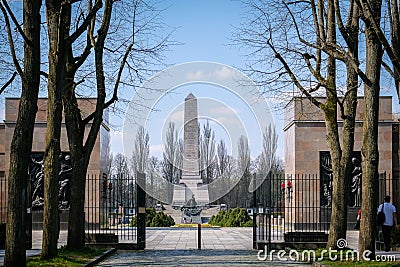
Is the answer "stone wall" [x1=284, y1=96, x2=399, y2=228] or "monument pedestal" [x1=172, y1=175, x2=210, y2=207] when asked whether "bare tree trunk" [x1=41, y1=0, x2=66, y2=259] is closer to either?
"stone wall" [x1=284, y1=96, x2=399, y2=228]

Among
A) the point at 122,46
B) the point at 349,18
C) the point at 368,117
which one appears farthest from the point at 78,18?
the point at 368,117

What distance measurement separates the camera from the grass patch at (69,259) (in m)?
17.7

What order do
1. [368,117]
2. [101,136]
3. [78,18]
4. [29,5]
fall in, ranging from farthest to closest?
[101,136]
[78,18]
[368,117]
[29,5]

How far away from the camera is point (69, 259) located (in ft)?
62.4

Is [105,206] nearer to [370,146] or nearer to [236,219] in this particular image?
[236,219]

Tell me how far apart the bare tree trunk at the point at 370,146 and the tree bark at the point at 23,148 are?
7.69m

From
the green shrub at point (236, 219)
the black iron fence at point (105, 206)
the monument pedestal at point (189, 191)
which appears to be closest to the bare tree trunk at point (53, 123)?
the black iron fence at point (105, 206)

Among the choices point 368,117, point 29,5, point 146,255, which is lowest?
point 146,255

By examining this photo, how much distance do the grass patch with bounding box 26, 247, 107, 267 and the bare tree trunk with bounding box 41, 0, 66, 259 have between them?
0.44 m

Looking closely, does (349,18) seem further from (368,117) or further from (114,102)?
(114,102)

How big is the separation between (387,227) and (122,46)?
1035 cm

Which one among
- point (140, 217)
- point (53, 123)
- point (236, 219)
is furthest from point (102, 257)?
point (236, 219)

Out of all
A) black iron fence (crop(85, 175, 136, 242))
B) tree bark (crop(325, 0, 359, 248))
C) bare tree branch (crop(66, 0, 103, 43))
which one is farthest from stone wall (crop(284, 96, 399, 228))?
bare tree branch (crop(66, 0, 103, 43))

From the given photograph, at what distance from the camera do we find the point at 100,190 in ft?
134
